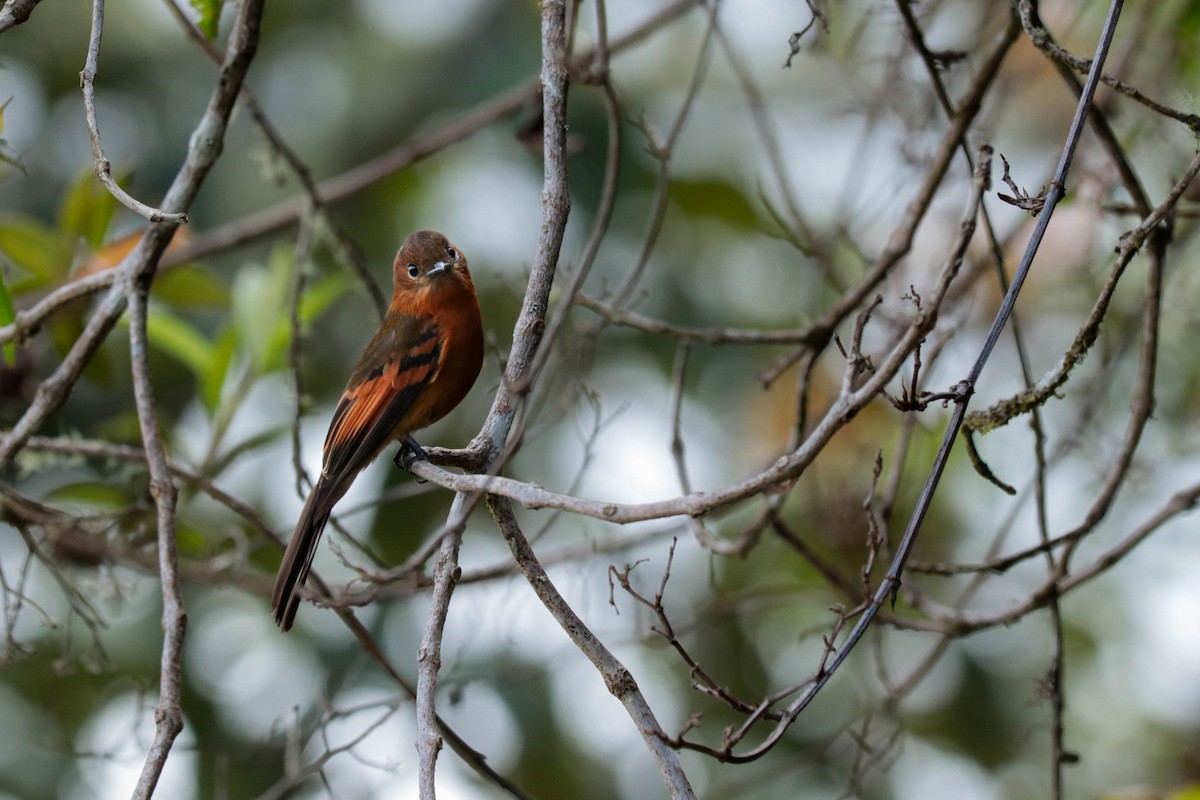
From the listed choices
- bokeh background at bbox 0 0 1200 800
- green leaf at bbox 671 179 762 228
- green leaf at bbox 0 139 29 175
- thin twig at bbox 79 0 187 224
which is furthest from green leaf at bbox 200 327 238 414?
green leaf at bbox 671 179 762 228

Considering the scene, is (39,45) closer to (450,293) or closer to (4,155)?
(450,293)

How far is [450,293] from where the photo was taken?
4234 mm

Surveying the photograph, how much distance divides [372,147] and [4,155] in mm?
5951

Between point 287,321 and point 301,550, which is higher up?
point 287,321

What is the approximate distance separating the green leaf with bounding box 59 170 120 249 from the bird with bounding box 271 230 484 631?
1035 millimetres

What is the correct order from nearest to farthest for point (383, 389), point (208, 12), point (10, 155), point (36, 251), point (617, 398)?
point (10, 155) < point (208, 12) < point (383, 389) < point (36, 251) < point (617, 398)

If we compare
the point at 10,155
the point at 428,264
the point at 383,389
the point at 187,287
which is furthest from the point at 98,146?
the point at 187,287

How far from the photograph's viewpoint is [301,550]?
3.31m

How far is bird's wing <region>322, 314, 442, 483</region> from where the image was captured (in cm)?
388

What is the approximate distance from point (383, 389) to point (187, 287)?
108cm

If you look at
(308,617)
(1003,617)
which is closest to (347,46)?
(308,617)

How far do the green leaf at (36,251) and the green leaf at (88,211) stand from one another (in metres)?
0.06

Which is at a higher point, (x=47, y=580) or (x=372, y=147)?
(x=372, y=147)

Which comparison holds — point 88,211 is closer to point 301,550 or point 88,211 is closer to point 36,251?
point 36,251
